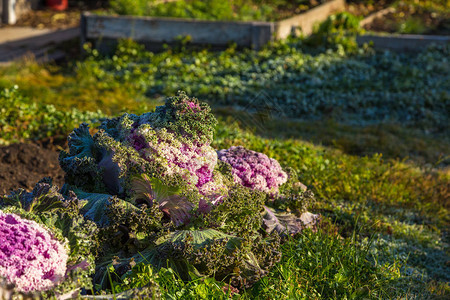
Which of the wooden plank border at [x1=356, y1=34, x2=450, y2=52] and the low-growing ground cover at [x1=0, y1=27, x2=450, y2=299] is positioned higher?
the wooden plank border at [x1=356, y1=34, x2=450, y2=52]

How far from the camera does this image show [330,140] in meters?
6.84

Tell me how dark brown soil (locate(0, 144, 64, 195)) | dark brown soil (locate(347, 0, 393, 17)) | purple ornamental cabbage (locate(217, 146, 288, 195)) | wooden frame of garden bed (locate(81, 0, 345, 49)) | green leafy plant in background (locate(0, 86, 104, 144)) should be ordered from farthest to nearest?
dark brown soil (locate(347, 0, 393, 17)), wooden frame of garden bed (locate(81, 0, 345, 49)), green leafy plant in background (locate(0, 86, 104, 144)), dark brown soil (locate(0, 144, 64, 195)), purple ornamental cabbage (locate(217, 146, 288, 195))

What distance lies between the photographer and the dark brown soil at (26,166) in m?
4.70

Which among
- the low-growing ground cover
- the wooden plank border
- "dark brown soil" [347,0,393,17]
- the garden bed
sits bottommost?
the low-growing ground cover

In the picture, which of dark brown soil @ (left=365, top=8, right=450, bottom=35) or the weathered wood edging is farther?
dark brown soil @ (left=365, top=8, right=450, bottom=35)

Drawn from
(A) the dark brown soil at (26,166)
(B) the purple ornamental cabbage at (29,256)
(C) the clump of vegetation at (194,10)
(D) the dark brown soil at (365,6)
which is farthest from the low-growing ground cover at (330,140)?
(D) the dark brown soil at (365,6)

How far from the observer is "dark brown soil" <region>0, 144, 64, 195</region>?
4.70 metres

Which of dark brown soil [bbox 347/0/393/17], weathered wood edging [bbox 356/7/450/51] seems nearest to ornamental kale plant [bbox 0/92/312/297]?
weathered wood edging [bbox 356/7/450/51]

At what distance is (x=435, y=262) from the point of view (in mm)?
4379

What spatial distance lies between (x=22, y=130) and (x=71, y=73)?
10.6ft

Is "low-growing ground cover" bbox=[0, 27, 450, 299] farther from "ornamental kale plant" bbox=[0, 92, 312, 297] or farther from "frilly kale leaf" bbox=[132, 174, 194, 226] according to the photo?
"frilly kale leaf" bbox=[132, 174, 194, 226]

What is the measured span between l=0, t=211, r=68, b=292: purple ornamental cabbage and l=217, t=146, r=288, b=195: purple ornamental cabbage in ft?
5.33

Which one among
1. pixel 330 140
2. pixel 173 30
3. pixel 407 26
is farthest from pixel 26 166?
pixel 407 26

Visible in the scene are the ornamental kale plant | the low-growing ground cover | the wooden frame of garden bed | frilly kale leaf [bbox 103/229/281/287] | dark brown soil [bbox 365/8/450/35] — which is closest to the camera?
the ornamental kale plant
